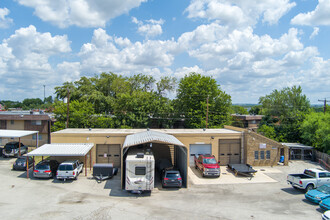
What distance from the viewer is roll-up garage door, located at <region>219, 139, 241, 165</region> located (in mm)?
25297

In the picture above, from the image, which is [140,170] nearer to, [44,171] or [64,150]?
[64,150]

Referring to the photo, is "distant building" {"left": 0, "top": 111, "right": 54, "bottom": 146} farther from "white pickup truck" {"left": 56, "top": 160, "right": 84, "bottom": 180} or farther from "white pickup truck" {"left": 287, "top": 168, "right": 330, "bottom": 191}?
"white pickup truck" {"left": 287, "top": 168, "right": 330, "bottom": 191}

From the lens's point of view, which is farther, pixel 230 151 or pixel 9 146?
pixel 9 146

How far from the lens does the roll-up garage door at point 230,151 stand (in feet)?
83.0

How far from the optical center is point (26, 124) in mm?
37000

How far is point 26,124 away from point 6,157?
35.1 feet

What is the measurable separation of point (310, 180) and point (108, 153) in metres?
17.4

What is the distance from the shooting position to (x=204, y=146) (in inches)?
988

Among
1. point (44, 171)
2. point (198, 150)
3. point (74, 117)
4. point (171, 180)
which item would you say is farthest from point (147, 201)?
point (74, 117)

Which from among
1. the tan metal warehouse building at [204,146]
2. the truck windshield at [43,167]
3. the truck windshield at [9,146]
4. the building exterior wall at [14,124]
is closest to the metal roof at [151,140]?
the tan metal warehouse building at [204,146]

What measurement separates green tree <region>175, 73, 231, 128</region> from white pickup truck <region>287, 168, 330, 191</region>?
22972 millimetres

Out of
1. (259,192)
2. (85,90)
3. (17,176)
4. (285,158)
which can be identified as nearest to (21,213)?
(17,176)

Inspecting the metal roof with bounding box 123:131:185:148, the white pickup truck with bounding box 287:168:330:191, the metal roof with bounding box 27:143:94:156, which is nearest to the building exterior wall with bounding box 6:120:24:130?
the metal roof with bounding box 27:143:94:156

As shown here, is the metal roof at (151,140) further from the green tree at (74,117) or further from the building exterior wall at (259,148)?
the green tree at (74,117)
